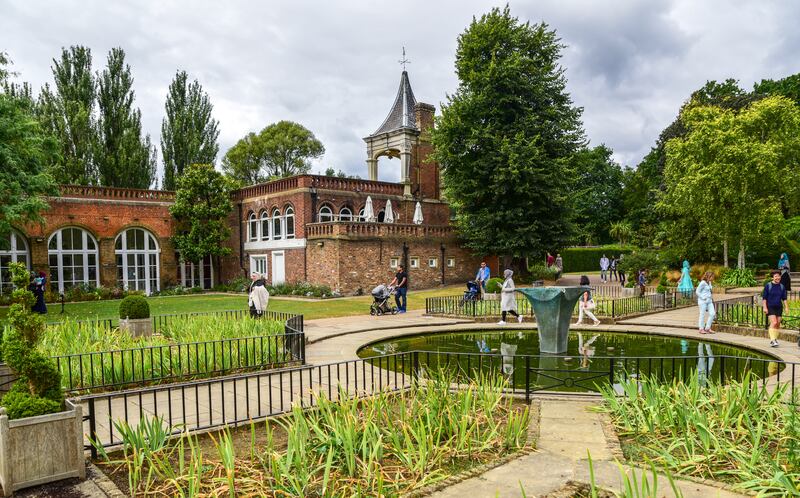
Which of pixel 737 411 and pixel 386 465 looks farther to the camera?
pixel 737 411

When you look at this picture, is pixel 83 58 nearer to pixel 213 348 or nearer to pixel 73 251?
pixel 73 251

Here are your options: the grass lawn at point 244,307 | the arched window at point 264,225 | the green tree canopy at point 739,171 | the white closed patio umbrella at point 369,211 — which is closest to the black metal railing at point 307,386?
the grass lawn at point 244,307

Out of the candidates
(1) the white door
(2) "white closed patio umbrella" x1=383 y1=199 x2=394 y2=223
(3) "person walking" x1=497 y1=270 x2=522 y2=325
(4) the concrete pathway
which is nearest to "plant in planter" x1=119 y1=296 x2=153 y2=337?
(3) "person walking" x1=497 y1=270 x2=522 y2=325

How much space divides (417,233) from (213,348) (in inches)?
902

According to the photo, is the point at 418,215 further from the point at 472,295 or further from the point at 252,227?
the point at 472,295

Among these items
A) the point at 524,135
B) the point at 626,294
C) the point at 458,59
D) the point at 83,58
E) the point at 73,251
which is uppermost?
the point at 83,58

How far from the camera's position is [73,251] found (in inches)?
1230

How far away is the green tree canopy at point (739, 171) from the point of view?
85.5ft

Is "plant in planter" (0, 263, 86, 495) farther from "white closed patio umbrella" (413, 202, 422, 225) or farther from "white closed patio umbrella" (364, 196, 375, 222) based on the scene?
"white closed patio umbrella" (413, 202, 422, 225)

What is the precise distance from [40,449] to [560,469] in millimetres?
5140

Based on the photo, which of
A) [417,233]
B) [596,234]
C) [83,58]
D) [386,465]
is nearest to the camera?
[386,465]

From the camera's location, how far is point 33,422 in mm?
5277

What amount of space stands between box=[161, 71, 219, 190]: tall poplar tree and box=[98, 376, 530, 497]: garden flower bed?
39.7 meters

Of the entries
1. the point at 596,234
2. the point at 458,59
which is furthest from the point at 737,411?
the point at 596,234
